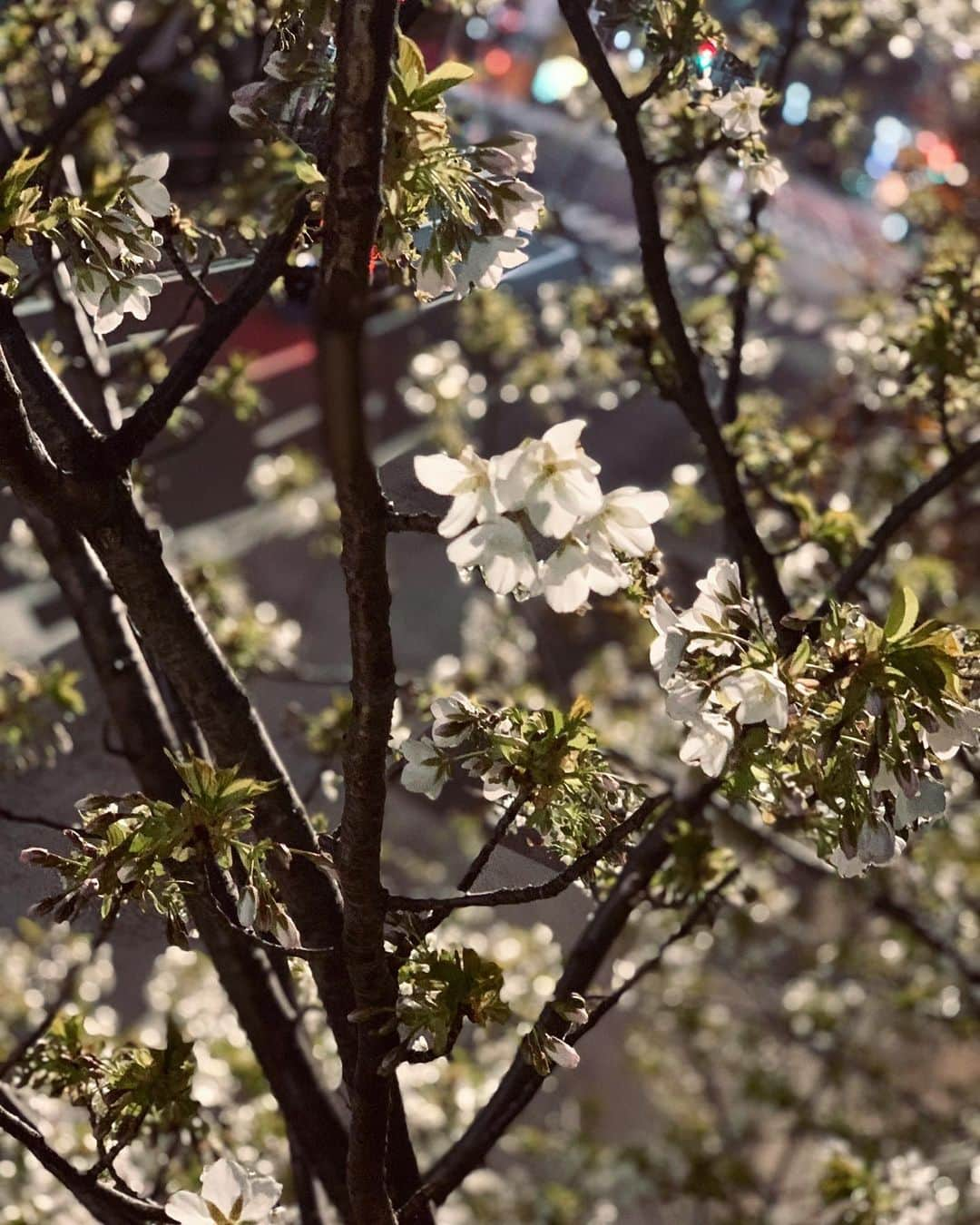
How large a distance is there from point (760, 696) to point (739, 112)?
3.43 ft

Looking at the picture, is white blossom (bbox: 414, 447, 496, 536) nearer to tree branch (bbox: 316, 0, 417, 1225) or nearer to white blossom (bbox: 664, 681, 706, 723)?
tree branch (bbox: 316, 0, 417, 1225)

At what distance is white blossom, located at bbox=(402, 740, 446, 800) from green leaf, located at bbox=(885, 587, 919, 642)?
51 centimetres

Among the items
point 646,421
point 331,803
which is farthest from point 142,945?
point 646,421

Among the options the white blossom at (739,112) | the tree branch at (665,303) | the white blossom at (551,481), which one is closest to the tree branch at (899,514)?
the tree branch at (665,303)

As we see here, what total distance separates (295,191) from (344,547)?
509 mm

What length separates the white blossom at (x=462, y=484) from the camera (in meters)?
1.03

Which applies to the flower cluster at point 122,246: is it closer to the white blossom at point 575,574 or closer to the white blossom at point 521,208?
the white blossom at point 521,208

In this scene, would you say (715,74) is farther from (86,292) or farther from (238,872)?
(238,872)

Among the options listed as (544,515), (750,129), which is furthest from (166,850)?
(750,129)

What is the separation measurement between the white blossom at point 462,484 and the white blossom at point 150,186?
1.66 ft

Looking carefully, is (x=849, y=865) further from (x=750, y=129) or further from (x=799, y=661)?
(x=750, y=129)

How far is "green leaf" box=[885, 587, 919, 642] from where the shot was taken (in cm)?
113

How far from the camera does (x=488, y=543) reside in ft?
3.42

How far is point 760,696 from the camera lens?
110 centimetres
